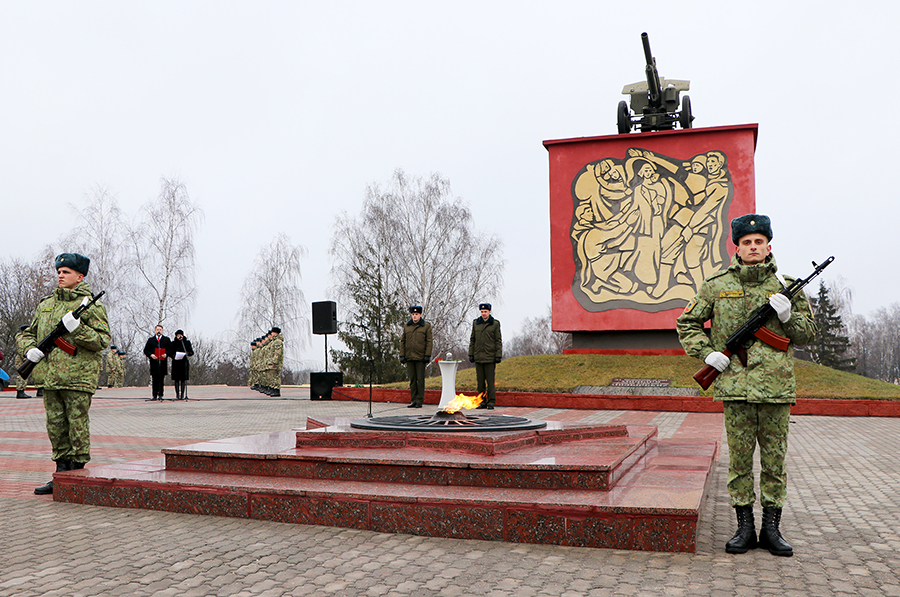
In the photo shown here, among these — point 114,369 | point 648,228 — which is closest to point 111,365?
point 114,369

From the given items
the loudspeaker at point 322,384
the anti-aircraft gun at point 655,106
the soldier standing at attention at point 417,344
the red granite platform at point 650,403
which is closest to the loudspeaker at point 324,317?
the soldier standing at attention at point 417,344

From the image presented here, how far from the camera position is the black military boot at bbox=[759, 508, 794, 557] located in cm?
381

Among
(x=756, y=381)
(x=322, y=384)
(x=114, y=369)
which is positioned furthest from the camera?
(x=114, y=369)

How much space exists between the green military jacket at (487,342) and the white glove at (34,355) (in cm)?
864

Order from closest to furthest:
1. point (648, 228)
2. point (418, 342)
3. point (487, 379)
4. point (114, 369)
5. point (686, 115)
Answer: point (418, 342) < point (487, 379) < point (648, 228) < point (686, 115) < point (114, 369)

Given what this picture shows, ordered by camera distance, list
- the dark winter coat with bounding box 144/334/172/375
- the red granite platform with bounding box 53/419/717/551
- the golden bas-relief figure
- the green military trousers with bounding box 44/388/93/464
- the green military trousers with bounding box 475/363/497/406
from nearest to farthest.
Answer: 1. the red granite platform with bounding box 53/419/717/551
2. the green military trousers with bounding box 44/388/93/464
3. the green military trousers with bounding box 475/363/497/406
4. the dark winter coat with bounding box 144/334/172/375
5. the golden bas-relief figure

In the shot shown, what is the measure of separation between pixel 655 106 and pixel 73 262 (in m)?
18.1

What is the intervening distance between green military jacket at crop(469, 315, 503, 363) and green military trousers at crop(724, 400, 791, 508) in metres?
9.18

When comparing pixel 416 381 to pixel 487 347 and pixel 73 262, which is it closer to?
pixel 487 347

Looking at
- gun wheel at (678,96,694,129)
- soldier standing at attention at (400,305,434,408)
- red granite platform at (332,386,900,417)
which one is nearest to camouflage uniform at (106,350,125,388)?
red granite platform at (332,386,900,417)

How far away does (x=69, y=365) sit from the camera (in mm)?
5578

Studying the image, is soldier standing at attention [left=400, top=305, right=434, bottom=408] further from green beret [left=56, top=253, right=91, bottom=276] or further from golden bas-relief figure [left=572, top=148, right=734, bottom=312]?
green beret [left=56, top=253, right=91, bottom=276]

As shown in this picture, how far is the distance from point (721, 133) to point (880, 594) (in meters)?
17.4

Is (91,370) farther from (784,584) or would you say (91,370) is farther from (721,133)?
(721,133)
